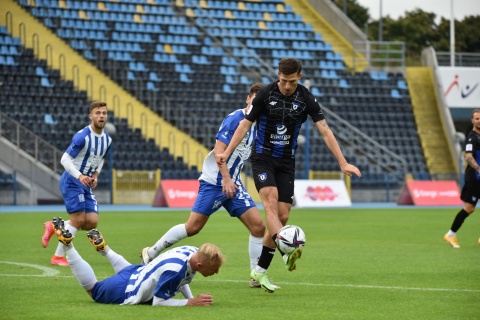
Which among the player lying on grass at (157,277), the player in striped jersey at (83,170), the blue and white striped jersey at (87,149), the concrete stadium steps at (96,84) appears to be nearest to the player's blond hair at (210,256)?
the player lying on grass at (157,277)

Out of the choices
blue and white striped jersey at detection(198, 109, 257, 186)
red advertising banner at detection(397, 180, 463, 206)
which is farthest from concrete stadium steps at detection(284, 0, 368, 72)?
blue and white striped jersey at detection(198, 109, 257, 186)

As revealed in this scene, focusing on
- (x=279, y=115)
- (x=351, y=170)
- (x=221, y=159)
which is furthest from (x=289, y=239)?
(x=279, y=115)

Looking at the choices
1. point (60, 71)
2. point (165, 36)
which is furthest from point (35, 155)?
point (165, 36)

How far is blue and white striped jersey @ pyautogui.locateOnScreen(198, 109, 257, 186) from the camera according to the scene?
455 inches

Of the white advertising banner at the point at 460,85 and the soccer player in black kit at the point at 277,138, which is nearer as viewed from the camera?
the soccer player in black kit at the point at 277,138

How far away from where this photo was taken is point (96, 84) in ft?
135

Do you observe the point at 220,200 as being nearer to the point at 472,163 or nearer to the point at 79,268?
the point at 79,268

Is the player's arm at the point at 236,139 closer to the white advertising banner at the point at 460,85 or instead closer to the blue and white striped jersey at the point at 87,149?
the blue and white striped jersey at the point at 87,149

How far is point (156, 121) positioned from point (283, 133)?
29698 millimetres

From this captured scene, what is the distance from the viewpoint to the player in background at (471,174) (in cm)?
1708

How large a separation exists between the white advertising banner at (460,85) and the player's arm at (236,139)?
123 feet

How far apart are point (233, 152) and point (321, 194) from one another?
24538 millimetres

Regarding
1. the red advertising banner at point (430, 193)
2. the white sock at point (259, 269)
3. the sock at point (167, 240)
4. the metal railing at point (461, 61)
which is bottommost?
the red advertising banner at point (430, 193)

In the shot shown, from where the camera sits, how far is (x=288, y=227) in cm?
1036
